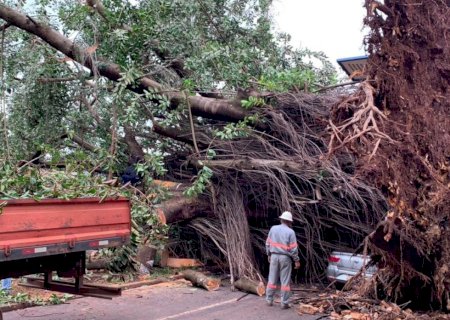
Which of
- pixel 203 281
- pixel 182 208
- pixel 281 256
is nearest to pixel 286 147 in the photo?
pixel 182 208

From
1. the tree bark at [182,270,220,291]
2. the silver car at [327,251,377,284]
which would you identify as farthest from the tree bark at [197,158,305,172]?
the tree bark at [182,270,220,291]

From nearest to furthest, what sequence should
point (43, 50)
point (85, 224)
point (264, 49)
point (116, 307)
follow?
point (85, 224) → point (116, 307) → point (43, 50) → point (264, 49)

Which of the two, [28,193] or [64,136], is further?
[64,136]

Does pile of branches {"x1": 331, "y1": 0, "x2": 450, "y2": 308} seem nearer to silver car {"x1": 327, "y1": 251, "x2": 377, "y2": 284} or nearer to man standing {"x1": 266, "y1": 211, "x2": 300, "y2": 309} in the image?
man standing {"x1": 266, "y1": 211, "x2": 300, "y2": 309}

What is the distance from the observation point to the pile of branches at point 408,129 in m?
5.72

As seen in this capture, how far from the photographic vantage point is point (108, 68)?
34.1 feet

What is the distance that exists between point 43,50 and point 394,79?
7.90 meters

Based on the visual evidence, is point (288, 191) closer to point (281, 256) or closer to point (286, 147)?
point (286, 147)

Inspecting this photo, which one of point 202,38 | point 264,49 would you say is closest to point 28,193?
point 202,38

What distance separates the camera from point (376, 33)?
632 cm

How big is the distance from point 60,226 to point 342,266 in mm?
5572

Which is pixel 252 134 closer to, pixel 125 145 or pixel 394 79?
pixel 125 145

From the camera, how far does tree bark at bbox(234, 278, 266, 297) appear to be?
885 centimetres

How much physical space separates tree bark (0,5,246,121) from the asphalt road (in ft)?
11.7
